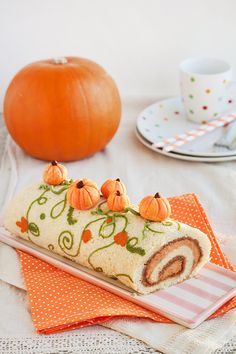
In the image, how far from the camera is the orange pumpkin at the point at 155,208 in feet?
3.27

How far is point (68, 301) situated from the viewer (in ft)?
3.24

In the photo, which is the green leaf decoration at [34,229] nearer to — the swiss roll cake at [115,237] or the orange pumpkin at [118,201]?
the swiss roll cake at [115,237]

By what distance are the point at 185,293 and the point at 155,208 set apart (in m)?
0.12

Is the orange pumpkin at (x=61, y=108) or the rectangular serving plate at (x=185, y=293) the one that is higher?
the orange pumpkin at (x=61, y=108)

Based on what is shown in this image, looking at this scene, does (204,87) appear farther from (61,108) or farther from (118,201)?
(118,201)

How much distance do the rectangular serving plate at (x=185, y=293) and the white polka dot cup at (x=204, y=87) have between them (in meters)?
0.58

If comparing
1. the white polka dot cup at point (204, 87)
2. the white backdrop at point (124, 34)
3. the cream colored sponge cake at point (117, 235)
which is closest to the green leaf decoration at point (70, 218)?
the cream colored sponge cake at point (117, 235)

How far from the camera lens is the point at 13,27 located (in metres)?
1.70

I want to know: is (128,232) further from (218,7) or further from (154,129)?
(218,7)

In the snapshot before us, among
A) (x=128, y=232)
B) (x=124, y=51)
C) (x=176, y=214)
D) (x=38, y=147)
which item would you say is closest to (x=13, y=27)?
(x=124, y=51)

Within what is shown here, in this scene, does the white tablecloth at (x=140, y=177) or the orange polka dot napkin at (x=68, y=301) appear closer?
the orange polka dot napkin at (x=68, y=301)

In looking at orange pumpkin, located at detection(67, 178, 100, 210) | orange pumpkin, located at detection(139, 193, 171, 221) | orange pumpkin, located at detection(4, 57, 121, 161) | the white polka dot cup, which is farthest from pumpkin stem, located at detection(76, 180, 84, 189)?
the white polka dot cup

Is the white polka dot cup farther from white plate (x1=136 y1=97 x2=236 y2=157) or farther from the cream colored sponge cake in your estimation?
the cream colored sponge cake

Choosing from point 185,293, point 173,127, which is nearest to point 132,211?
point 185,293
